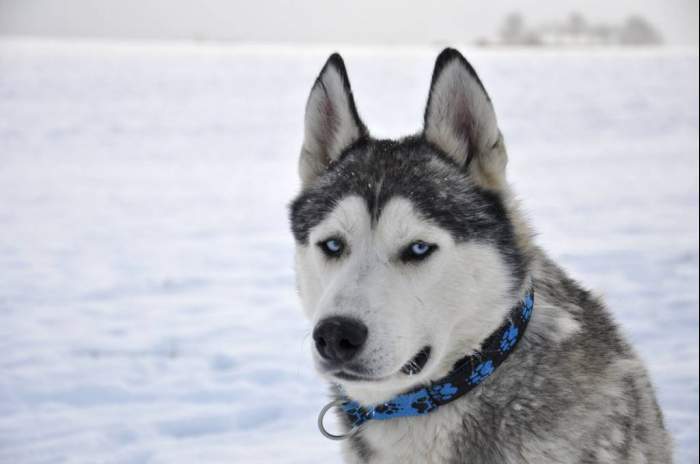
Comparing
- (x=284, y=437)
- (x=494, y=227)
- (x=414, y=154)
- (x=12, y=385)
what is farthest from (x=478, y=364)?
(x=12, y=385)

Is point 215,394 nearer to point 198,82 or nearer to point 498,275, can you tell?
point 498,275

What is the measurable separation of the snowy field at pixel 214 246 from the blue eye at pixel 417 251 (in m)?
0.56

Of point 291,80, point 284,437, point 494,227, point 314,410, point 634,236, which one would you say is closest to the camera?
point 494,227

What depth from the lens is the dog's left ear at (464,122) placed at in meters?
2.54

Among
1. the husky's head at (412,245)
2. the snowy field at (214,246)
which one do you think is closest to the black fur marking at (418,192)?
the husky's head at (412,245)

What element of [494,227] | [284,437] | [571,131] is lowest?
[571,131]

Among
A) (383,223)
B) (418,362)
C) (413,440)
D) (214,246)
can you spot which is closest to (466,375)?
(418,362)

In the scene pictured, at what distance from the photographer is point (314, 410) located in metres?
4.55

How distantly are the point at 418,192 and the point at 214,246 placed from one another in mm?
6183

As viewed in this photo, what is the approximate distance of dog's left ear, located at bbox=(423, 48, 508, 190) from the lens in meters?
2.54

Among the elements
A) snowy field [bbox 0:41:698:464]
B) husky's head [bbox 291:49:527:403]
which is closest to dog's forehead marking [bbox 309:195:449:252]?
husky's head [bbox 291:49:527:403]

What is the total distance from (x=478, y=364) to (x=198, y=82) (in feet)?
70.4

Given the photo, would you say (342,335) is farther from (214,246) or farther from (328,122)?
(214,246)

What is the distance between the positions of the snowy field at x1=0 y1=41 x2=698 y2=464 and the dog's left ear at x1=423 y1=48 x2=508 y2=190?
0.93ft
